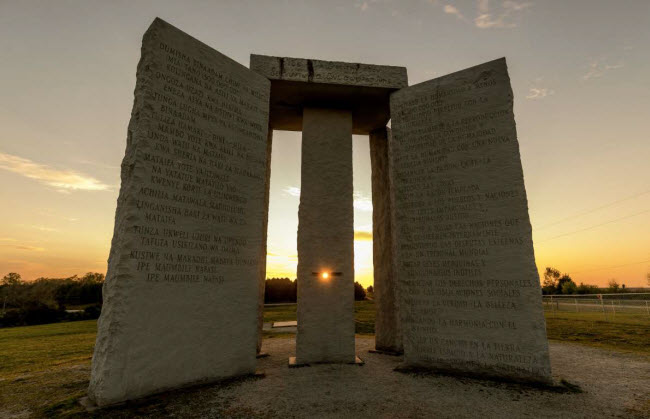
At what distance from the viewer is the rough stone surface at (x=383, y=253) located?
7.23m

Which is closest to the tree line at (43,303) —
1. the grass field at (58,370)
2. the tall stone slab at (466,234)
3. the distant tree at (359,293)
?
the grass field at (58,370)

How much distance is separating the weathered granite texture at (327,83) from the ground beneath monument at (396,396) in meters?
6.11

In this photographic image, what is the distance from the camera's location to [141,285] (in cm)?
419

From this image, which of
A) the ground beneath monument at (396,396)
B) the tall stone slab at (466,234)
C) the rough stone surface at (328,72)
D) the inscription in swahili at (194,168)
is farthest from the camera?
the rough stone surface at (328,72)

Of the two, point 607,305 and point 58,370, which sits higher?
point 607,305

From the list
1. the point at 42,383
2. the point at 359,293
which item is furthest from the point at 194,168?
the point at 359,293

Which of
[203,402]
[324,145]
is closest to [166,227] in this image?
[203,402]

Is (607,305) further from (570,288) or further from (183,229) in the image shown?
(570,288)

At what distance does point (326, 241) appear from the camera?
261 inches

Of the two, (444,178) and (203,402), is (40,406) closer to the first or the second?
(203,402)

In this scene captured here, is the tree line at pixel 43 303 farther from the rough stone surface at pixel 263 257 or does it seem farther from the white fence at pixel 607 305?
the white fence at pixel 607 305

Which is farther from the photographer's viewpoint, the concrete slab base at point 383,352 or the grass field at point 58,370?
the concrete slab base at point 383,352

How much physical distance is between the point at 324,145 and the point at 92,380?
19.5ft

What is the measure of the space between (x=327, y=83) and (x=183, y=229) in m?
4.50
